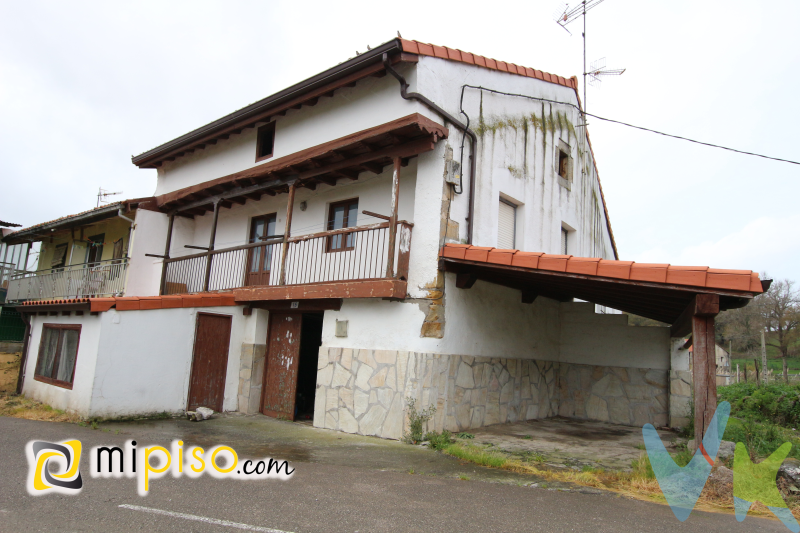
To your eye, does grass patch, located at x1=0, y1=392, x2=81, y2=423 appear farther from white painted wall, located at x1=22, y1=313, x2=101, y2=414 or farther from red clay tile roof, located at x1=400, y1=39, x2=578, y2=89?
red clay tile roof, located at x1=400, y1=39, x2=578, y2=89

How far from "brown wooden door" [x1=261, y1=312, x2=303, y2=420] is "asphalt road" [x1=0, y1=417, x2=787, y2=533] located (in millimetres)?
4734

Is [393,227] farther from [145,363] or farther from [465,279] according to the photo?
[145,363]

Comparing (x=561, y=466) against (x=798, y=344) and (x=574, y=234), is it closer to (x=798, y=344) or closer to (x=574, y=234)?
(x=574, y=234)

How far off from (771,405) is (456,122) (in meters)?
8.58

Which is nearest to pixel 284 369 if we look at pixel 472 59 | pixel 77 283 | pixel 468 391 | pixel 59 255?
pixel 468 391

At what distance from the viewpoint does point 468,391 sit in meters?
8.97

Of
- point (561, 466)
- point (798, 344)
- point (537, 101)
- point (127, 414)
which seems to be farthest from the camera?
point (798, 344)

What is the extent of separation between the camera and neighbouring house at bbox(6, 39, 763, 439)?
838cm

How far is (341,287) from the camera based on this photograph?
870 cm

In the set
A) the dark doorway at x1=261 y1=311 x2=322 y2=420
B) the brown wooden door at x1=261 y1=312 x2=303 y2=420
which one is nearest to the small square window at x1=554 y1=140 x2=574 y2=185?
the dark doorway at x1=261 y1=311 x2=322 y2=420

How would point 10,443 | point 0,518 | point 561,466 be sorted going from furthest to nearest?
point 10,443 → point 561,466 → point 0,518

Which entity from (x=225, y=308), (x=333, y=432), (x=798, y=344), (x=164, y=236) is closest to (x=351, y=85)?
(x=225, y=308)

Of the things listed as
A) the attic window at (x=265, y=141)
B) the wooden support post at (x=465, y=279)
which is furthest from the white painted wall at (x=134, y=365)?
the wooden support post at (x=465, y=279)

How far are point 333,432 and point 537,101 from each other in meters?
8.34
